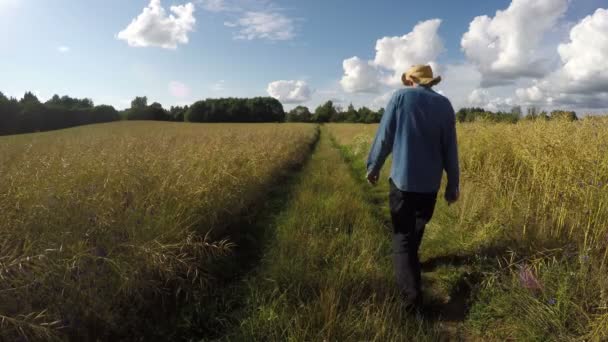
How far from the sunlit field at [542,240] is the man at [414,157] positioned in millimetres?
701

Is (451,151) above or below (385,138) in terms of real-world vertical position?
below

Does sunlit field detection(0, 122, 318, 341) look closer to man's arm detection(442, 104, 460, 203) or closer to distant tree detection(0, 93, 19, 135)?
man's arm detection(442, 104, 460, 203)

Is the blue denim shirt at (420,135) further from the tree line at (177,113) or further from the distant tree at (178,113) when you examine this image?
the distant tree at (178,113)

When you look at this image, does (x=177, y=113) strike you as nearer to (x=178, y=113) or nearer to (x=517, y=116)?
(x=178, y=113)

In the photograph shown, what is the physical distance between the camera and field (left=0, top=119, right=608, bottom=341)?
2.35 m

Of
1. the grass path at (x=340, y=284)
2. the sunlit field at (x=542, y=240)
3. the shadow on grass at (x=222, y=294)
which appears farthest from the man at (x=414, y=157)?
the shadow on grass at (x=222, y=294)

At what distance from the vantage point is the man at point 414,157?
2.97 meters

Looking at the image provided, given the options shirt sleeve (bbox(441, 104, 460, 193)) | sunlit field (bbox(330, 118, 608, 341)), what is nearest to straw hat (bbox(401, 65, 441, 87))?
shirt sleeve (bbox(441, 104, 460, 193))

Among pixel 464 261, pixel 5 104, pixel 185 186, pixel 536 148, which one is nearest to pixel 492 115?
pixel 536 148

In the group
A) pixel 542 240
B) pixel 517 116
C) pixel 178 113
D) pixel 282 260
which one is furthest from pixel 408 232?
pixel 178 113

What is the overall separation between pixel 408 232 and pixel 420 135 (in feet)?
3.02

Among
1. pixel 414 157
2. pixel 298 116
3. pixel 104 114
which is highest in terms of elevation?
pixel 298 116

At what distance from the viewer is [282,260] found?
131 inches

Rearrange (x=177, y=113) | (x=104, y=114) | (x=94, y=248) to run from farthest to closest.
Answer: (x=177, y=113) < (x=104, y=114) < (x=94, y=248)
